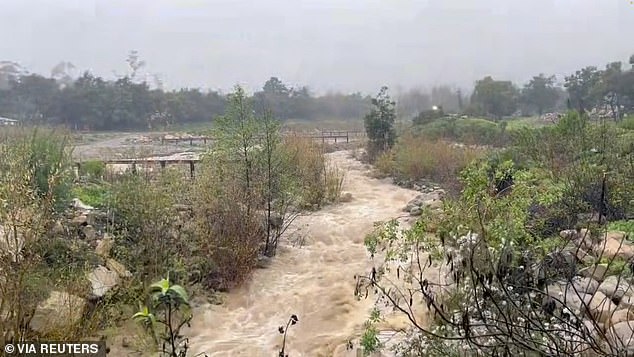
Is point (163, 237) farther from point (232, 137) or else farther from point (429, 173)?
point (429, 173)

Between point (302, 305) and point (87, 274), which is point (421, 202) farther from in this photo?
point (87, 274)

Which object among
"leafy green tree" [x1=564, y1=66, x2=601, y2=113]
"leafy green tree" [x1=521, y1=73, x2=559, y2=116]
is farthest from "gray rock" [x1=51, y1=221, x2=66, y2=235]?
"leafy green tree" [x1=521, y1=73, x2=559, y2=116]

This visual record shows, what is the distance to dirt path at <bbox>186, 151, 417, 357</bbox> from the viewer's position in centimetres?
464

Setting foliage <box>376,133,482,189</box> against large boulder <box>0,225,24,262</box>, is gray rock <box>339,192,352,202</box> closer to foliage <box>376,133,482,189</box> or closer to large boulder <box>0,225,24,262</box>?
foliage <box>376,133,482,189</box>

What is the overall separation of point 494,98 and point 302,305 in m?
25.0

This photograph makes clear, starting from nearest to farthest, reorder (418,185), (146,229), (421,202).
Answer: (146,229), (421,202), (418,185)

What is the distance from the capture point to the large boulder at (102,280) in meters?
4.46

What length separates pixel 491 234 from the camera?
3.49 m

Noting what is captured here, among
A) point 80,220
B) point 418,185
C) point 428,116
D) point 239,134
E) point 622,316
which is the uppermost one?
point 428,116

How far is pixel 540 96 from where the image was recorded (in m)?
30.2

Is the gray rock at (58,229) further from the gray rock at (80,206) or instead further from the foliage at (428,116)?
the foliage at (428,116)

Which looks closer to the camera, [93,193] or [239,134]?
[239,134]

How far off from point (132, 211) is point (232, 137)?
1.75 m

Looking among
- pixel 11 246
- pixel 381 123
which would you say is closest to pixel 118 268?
pixel 11 246
